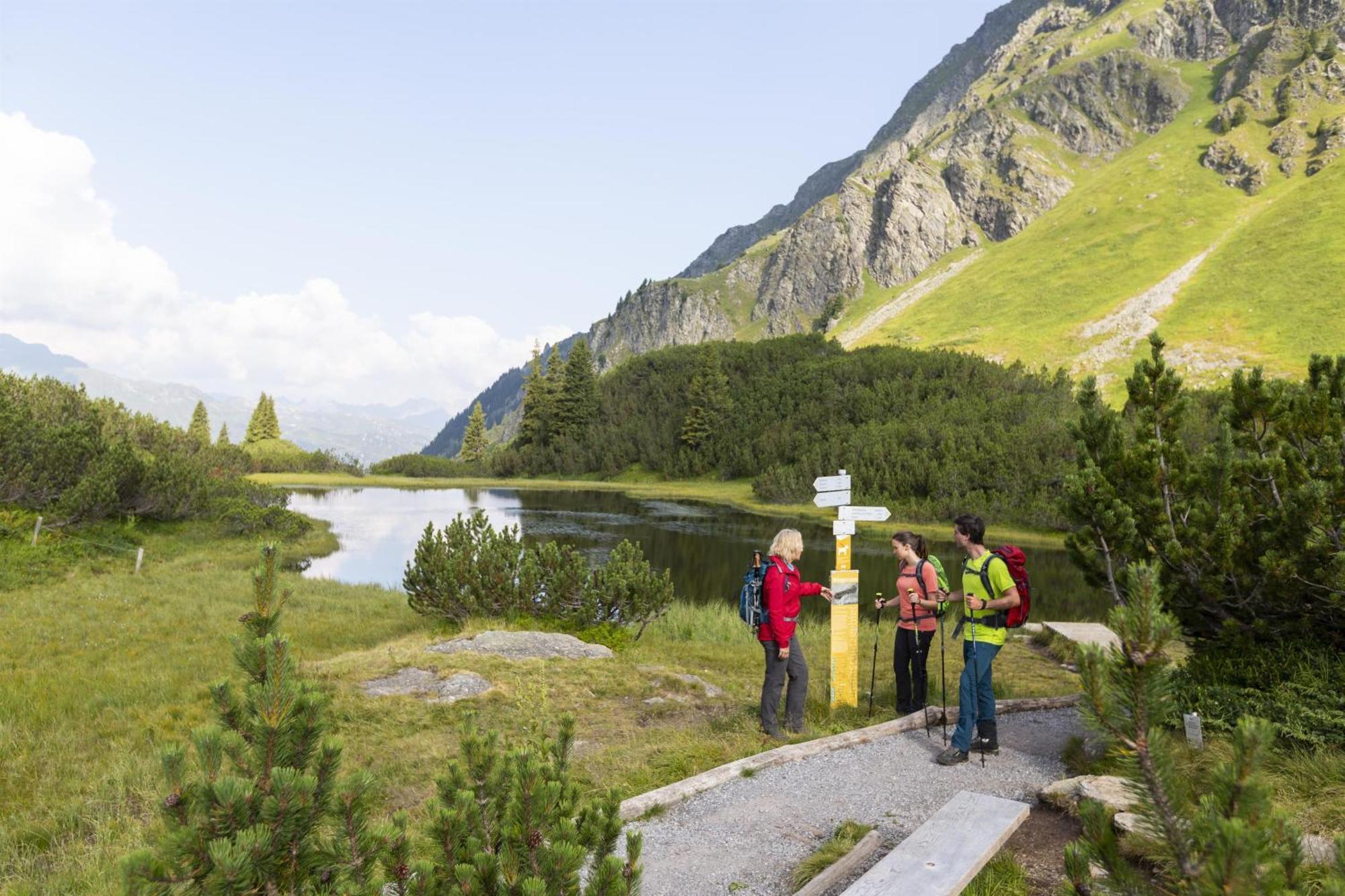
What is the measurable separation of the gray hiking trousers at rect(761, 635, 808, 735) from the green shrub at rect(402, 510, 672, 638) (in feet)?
23.0

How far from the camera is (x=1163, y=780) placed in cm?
191

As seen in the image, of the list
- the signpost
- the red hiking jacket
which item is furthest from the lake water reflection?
the red hiking jacket

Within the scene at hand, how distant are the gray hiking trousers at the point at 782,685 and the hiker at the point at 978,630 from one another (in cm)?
180

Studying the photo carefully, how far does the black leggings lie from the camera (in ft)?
31.8

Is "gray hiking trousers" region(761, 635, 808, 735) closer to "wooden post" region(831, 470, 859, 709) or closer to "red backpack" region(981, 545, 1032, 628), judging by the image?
"wooden post" region(831, 470, 859, 709)

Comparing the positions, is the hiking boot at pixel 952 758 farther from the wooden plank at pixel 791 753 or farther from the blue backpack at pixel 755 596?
the blue backpack at pixel 755 596

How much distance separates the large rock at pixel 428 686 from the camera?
34.3ft

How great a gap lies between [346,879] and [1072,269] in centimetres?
13405

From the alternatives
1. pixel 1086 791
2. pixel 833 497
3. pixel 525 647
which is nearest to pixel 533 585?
pixel 525 647

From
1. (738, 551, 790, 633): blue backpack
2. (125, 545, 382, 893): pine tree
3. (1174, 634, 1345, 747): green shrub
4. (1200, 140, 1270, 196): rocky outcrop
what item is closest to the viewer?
(125, 545, 382, 893): pine tree

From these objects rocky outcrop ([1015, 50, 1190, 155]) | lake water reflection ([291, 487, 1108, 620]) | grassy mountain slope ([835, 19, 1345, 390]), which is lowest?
lake water reflection ([291, 487, 1108, 620])

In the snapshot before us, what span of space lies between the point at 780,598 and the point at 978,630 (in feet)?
6.83

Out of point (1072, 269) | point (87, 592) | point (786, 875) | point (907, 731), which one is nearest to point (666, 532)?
point (87, 592)

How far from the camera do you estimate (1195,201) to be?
12156 cm
